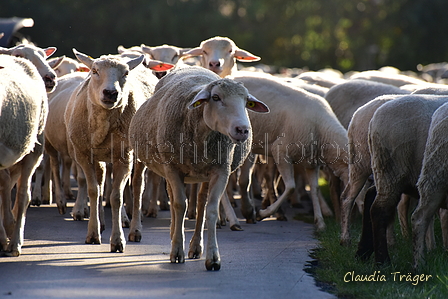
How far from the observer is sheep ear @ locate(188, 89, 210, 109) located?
5.07 m

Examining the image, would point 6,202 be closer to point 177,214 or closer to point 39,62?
point 177,214

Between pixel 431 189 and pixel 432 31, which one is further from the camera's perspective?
pixel 432 31

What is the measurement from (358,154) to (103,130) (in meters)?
2.34

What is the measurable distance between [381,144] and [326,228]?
7.36ft

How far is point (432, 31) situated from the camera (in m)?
39.6

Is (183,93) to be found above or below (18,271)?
above

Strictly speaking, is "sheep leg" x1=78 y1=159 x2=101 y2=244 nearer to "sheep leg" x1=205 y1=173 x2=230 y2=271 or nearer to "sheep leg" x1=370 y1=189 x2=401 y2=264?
"sheep leg" x1=205 y1=173 x2=230 y2=271

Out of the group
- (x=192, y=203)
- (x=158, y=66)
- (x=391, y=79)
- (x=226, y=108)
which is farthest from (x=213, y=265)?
(x=391, y=79)

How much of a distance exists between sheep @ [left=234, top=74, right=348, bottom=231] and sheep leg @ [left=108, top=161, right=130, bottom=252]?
2.18 meters

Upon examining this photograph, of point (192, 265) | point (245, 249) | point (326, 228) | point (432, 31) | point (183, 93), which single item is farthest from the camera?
point (432, 31)

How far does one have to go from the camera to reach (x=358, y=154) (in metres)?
6.48

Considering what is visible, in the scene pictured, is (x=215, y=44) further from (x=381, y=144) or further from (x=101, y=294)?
(x=101, y=294)

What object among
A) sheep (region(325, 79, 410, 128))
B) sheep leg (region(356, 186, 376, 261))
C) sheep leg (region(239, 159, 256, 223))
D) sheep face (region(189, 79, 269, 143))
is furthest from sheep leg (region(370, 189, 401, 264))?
sheep (region(325, 79, 410, 128))

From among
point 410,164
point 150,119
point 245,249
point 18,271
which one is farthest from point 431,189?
point 18,271
